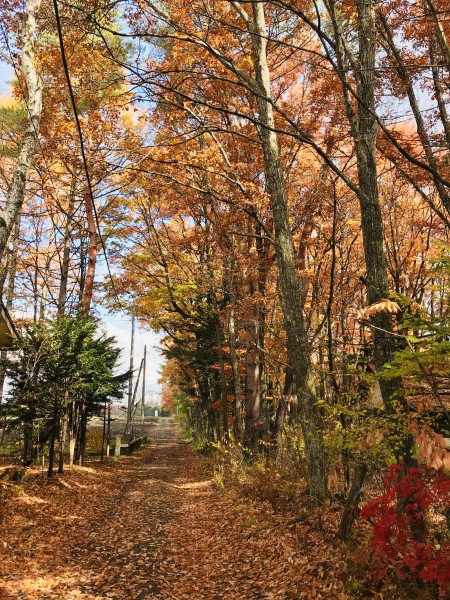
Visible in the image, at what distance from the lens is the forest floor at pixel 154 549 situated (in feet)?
16.6

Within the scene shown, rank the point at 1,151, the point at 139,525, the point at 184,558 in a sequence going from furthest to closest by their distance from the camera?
the point at 1,151 < the point at 139,525 < the point at 184,558

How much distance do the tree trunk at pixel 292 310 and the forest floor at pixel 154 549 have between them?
961 millimetres

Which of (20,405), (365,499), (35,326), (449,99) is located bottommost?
(365,499)

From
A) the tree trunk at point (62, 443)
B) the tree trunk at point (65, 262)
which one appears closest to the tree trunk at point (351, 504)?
the tree trunk at point (62, 443)

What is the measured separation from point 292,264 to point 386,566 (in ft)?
16.2

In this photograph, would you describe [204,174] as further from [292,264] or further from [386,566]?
[386,566]

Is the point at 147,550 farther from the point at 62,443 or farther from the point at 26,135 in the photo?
the point at 26,135

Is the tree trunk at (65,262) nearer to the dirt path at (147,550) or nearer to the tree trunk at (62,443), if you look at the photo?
the tree trunk at (62,443)

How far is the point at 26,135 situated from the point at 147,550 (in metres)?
7.47

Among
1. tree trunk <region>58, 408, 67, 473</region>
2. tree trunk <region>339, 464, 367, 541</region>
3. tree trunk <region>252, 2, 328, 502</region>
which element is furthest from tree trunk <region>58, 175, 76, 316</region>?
tree trunk <region>339, 464, 367, 541</region>

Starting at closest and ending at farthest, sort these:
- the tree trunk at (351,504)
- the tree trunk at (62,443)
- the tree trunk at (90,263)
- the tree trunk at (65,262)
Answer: the tree trunk at (351,504) → the tree trunk at (62,443) → the tree trunk at (90,263) → the tree trunk at (65,262)

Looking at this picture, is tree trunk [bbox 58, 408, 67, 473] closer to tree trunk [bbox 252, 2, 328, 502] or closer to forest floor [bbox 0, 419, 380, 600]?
forest floor [bbox 0, 419, 380, 600]

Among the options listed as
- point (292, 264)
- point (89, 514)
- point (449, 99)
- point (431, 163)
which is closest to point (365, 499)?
point (292, 264)

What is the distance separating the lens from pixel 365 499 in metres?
6.71
